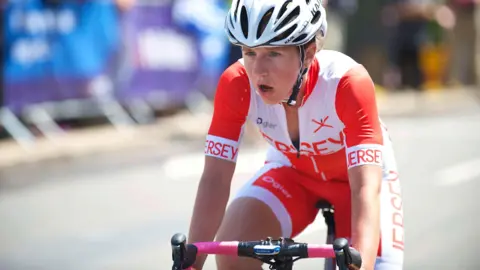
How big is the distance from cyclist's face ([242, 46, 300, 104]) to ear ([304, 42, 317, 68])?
7cm

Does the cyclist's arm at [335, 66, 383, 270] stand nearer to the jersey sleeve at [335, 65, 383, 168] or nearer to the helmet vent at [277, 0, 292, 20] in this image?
the jersey sleeve at [335, 65, 383, 168]

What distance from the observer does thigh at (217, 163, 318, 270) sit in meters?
4.38

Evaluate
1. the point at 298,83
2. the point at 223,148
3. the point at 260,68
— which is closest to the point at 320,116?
the point at 298,83

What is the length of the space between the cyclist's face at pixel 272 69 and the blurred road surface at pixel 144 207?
4.61m

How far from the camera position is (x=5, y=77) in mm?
13156

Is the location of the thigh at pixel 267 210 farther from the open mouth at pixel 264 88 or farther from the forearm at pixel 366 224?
the open mouth at pixel 264 88

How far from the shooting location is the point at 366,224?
3.94m

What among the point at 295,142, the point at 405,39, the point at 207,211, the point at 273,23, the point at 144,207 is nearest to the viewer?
the point at 273,23

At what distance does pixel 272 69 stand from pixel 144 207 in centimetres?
729

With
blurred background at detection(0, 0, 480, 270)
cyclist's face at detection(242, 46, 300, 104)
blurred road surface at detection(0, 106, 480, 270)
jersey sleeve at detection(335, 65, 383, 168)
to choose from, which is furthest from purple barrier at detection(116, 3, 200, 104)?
cyclist's face at detection(242, 46, 300, 104)

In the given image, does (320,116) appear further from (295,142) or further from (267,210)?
(267,210)

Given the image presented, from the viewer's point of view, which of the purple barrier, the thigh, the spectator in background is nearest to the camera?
the thigh

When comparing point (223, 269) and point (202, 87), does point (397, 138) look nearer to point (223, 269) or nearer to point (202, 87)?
point (202, 87)

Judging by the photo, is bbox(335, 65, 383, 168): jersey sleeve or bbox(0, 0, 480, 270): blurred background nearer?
bbox(335, 65, 383, 168): jersey sleeve
